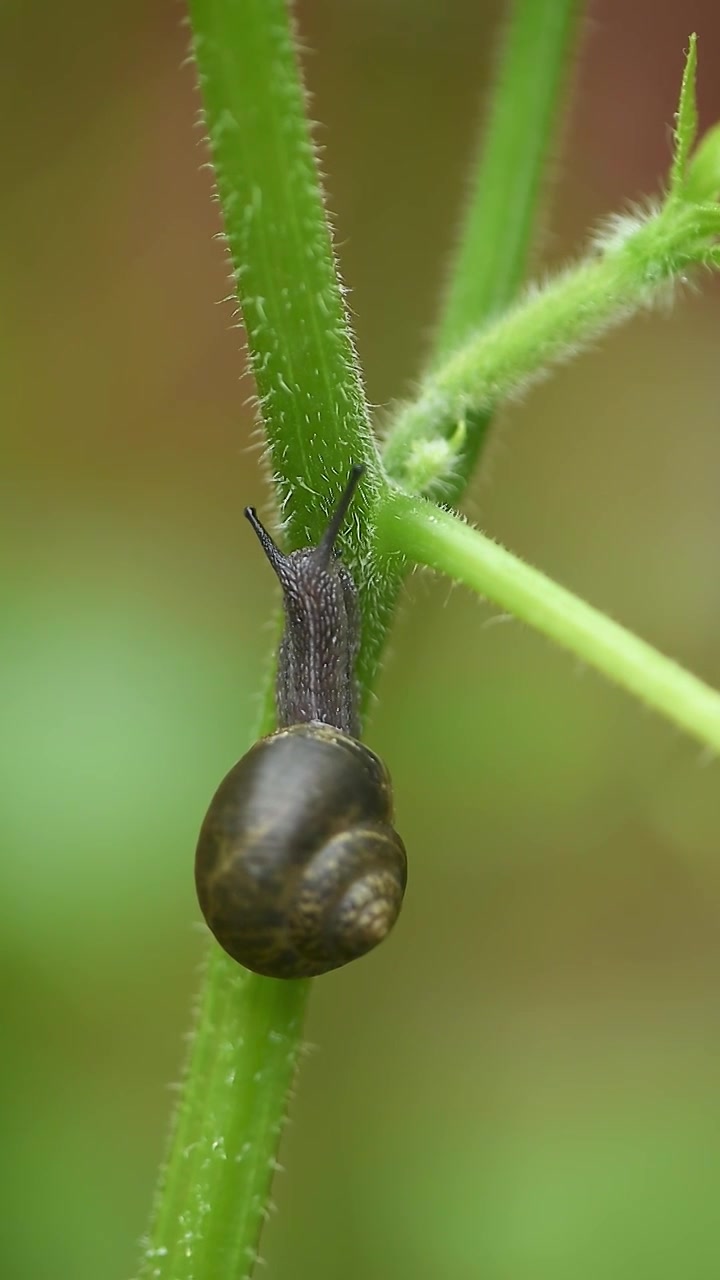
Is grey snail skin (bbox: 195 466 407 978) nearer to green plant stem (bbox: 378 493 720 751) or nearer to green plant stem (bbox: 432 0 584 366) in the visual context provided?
green plant stem (bbox: 378 493 720 751)

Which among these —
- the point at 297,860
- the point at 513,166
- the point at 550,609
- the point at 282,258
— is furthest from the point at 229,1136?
the point at 513,166

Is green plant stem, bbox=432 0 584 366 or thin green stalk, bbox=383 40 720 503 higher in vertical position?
green plant stem, bbox=432 0 584 366

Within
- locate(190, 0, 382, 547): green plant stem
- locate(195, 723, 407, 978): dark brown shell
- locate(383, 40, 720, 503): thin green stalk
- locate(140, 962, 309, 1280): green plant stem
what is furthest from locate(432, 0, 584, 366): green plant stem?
locate(140, 962, 309, 1280): green plant stem

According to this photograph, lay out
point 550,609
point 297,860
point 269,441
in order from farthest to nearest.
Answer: point 297,860, point 269,441, point 550,609

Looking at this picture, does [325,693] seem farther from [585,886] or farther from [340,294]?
[585,886]

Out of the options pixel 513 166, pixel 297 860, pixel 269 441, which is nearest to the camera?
pixel 269 441

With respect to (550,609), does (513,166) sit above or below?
above

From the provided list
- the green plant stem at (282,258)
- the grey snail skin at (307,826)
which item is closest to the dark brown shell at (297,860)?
the grey snail skin at (307,826)

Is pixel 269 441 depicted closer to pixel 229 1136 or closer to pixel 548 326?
pixel 548 326
